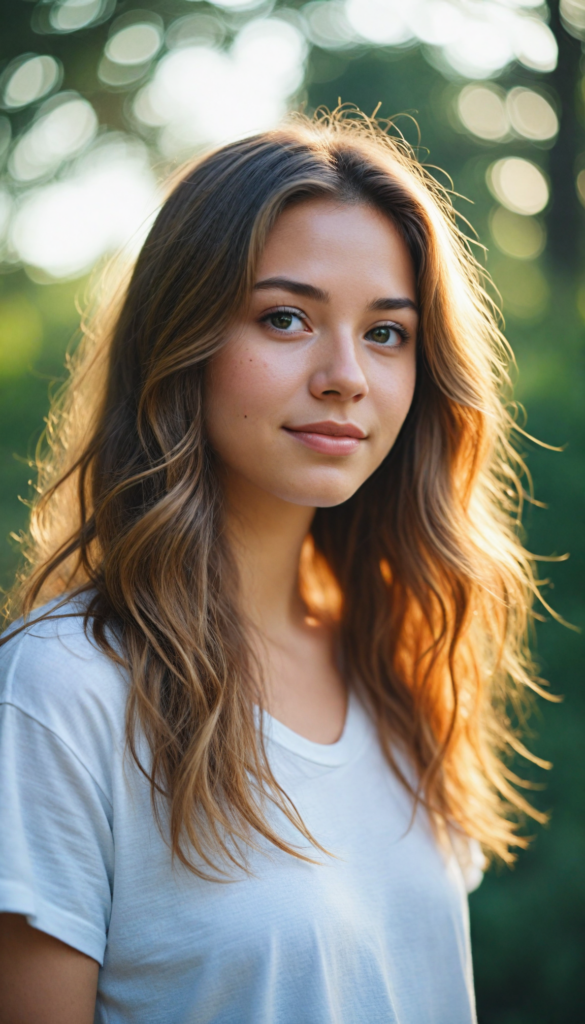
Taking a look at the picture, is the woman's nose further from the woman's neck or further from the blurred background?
the blurred background

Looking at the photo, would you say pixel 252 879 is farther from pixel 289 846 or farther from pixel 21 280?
pixel 21 280

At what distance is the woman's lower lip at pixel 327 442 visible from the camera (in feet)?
4.50

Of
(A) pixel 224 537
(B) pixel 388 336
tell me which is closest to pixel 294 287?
(B) pixel 388 336

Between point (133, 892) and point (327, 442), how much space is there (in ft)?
2.66

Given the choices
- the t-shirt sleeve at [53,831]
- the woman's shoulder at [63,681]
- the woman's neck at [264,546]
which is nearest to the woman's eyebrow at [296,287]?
the woman's neck at [264,546]

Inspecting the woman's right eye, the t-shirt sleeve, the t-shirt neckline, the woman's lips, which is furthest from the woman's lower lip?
the t-shirt sleeve

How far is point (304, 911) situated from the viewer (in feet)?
4.00

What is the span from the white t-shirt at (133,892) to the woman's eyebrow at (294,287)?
0.68m

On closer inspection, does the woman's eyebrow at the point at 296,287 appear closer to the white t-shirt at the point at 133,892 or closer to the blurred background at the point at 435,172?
the white t-shirt at the point at 133,892

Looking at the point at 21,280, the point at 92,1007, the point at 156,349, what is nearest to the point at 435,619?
the point at 156,349

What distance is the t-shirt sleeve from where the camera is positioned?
1.09m

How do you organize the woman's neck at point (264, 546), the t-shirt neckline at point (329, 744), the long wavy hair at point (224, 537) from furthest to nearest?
the woman's neck at point (264, 546)
the t-shirt neckline at point (329, 744)
the long wavy hair at point (224, 537)

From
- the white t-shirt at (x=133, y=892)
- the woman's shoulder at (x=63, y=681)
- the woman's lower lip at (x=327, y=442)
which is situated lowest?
the white t-shirt at (x=133, y=892)

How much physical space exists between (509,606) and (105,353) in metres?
1.11
